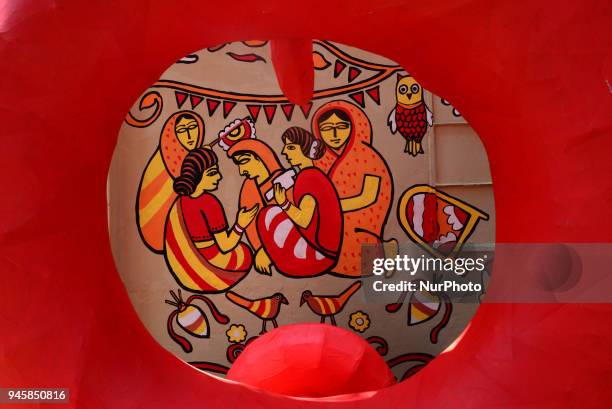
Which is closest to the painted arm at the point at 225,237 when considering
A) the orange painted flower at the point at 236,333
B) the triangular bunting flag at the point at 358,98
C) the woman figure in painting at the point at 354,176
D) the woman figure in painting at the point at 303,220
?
the woman figure in painting at the point at 303,220

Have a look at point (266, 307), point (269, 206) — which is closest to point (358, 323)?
point (266, 307)

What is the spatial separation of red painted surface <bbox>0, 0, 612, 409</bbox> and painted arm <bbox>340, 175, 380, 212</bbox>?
6.78 feet

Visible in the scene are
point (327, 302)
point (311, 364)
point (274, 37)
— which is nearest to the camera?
point (274, 37)

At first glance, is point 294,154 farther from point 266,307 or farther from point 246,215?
point 266,307

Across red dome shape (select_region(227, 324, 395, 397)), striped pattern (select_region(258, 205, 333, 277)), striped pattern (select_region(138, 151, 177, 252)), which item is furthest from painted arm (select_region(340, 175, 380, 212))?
red dome shape (select_region(227, 324, 395, 397))

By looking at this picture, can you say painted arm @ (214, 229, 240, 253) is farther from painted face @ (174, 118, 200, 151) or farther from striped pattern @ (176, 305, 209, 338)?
painted face @ (174, 118, 200, 151)

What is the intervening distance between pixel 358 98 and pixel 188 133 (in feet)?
2.49

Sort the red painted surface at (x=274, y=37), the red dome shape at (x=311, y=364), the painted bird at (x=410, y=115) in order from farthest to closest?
the painted bird at (x=410, y=115) < the red dome shape at (x=311, y=364) < the red painted surface at (x=274, y=37)

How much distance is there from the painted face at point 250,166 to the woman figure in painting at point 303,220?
91mm

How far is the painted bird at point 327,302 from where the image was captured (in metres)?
3.07

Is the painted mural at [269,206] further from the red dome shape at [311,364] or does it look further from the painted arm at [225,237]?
the red dome shape at [311,364]

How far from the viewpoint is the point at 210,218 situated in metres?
3.09

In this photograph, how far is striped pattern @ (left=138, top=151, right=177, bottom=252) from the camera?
3088 millimetres

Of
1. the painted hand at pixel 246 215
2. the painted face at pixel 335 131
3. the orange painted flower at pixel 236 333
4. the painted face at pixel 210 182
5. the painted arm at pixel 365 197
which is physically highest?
the painted face at pixel 335 131
